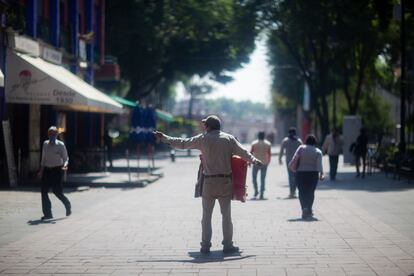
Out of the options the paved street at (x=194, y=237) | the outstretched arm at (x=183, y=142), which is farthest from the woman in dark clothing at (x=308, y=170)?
the outstretched arm at (x=183, y=142)

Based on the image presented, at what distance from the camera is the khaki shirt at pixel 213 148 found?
10195 mm

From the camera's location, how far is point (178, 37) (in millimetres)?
45906

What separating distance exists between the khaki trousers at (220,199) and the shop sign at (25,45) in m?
12.7

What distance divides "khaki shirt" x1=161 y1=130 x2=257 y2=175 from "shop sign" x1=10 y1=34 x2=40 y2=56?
487 inches

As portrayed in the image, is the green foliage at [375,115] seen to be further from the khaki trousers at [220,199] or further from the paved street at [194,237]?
the khaki trousers at [220,199]

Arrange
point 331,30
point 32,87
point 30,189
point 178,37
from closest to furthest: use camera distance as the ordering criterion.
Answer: point 30,189, point 32,87, point 331,30, point 178,37

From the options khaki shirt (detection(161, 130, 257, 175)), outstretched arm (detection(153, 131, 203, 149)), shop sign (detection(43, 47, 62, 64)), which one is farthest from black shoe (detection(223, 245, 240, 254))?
shop sign (detection(43, 47, 62, 64))

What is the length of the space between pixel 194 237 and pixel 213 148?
1915 mm

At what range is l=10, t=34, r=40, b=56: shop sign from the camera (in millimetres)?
21406

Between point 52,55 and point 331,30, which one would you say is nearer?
point 52,55

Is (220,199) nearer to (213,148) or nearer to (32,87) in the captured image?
(213,148)

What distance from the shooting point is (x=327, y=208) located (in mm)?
16125

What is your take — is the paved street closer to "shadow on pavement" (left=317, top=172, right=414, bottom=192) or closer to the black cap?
the black cap

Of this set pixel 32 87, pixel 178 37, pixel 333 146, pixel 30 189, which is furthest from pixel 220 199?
pixel 178 37
